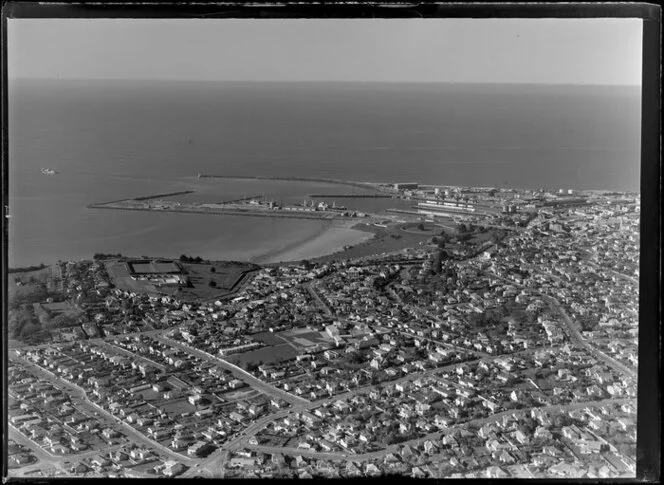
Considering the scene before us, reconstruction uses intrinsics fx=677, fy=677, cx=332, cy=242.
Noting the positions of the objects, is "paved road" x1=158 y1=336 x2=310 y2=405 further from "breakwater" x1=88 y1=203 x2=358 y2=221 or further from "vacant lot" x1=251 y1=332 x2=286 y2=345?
"breakwater" x1=88 y1=203 x2=358 y2=221

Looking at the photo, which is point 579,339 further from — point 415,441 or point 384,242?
point 384,242

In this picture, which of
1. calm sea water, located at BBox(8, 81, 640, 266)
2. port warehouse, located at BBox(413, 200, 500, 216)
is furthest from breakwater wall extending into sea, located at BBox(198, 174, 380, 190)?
port warehouse, located at BBox(413, 200, 500, 216)

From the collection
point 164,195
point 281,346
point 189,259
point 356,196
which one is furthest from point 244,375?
point 356,196

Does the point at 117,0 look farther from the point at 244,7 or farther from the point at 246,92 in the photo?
the point at 246,92

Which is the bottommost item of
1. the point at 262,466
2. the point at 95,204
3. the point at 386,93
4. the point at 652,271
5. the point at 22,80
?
the point at 262,466

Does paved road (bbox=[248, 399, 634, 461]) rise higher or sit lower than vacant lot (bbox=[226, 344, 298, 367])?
lower

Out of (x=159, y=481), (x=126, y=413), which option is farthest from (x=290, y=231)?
(x=159, y=481)
